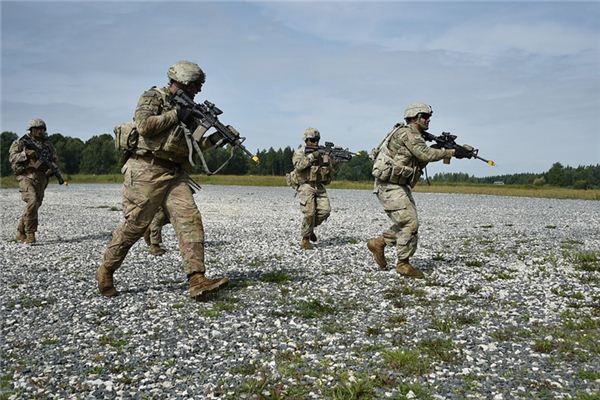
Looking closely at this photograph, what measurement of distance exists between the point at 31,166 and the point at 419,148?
12666 millimetres

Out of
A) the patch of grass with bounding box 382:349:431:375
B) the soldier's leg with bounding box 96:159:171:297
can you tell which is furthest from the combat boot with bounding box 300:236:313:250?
the patch of grass with bounding box 382:349:431:375

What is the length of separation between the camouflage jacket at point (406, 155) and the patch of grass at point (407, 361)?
17.5 ft

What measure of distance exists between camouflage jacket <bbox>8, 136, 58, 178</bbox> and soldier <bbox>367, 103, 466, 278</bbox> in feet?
37.6

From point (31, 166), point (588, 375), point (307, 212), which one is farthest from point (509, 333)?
point (31, 166)

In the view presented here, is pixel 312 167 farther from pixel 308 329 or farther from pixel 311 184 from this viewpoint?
pixel 308 329

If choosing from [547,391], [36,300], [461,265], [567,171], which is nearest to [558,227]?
[461,265]

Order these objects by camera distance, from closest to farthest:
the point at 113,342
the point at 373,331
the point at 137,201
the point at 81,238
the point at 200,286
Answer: the point at 113,342 < the point at 373,331 < the point at 200,286 < the point at 137,201 < the point at 81,238

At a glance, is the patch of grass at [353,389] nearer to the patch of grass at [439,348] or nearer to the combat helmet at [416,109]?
the patch of grass at [439,348]

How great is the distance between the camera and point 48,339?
7.66 meters

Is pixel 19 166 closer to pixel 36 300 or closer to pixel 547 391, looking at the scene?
pixel 36 300

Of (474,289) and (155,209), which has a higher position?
(155,209)

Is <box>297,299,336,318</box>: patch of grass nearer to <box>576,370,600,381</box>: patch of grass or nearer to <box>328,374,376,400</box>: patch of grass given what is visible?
<box>328,374,376,400</box>: patch of grass

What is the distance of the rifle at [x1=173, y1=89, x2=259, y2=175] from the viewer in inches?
373

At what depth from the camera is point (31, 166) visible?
17172mm
